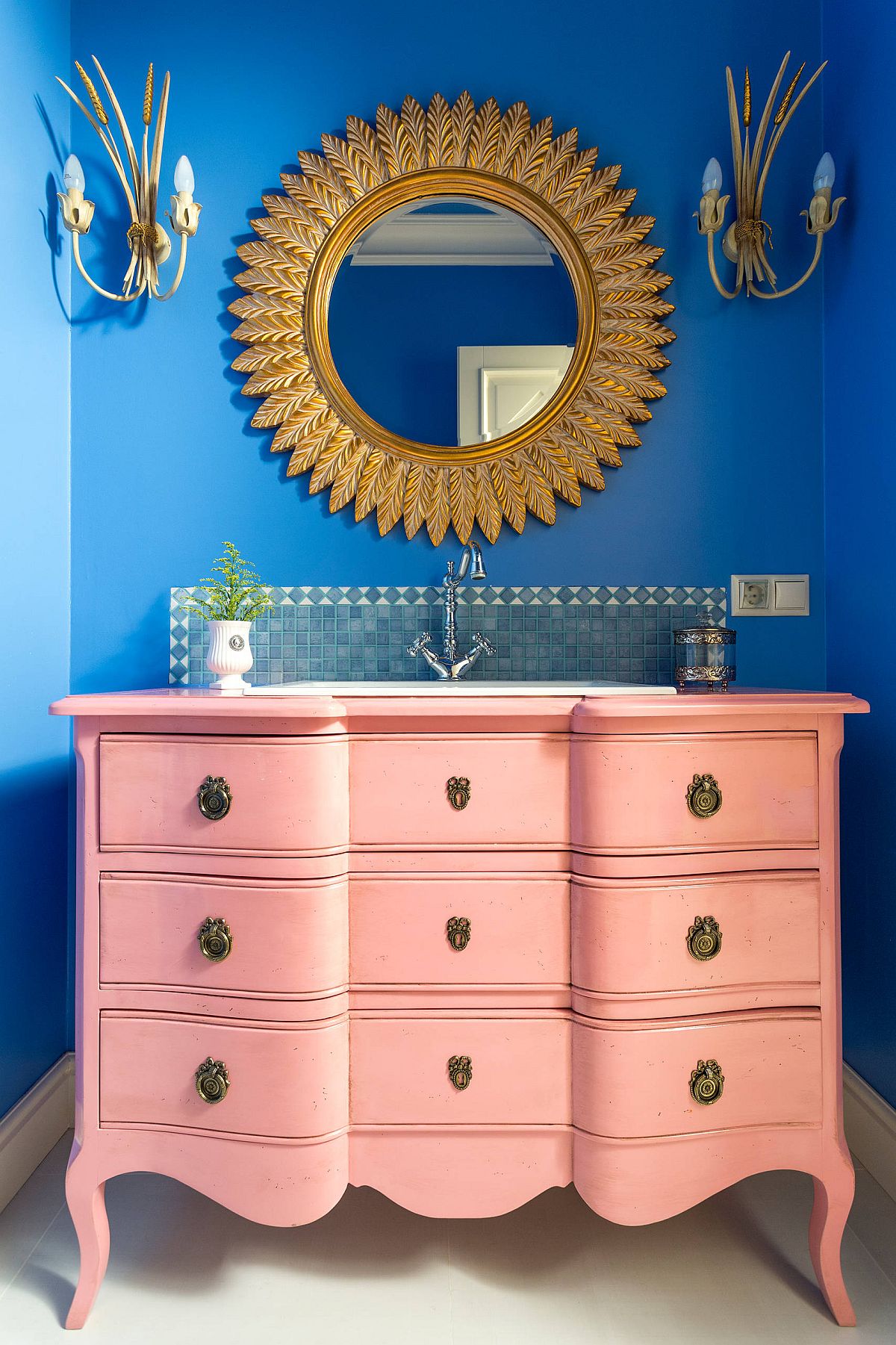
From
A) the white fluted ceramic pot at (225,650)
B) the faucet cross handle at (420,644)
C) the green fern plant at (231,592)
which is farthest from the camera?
the faucet cross handle at (420,644)

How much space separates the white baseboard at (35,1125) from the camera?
1586mm

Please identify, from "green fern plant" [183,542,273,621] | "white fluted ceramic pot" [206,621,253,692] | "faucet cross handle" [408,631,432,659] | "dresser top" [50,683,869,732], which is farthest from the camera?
"faucet cross handle" [408,631,432,659]

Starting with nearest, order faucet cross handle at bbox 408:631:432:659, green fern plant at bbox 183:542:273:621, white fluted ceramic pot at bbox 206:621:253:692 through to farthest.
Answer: white fluted ceramic pot at bbox 206:621:253:692
green fern plant at bbox 183:542:273:621
faucet cross handle at bbox 408:631:432:659

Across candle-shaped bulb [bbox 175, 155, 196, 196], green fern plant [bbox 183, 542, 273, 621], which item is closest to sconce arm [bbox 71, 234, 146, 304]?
candle-shaped bulb [bbox 175, 155, 196, 196]

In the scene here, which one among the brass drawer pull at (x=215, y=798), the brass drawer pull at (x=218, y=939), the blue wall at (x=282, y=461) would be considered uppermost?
the blue wall at (x=282, y=461)

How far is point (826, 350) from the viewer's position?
73.8 inches

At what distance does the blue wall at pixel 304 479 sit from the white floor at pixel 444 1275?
105 centimetres

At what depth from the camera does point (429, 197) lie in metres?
1.85

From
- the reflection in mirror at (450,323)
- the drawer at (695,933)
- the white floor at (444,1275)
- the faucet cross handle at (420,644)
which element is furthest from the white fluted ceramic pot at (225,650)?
the white floor at (444,1275)

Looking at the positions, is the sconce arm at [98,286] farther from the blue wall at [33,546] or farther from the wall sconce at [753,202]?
the wall sconce at [753,202]

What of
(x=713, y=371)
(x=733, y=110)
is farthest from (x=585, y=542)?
(x=733, y=110)

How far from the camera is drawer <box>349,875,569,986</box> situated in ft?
4.17

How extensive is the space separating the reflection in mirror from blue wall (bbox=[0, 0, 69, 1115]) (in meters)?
0.61

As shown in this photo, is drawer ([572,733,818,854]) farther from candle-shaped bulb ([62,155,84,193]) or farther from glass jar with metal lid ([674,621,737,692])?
candle-shaped bulb ([62,155,84,193])
